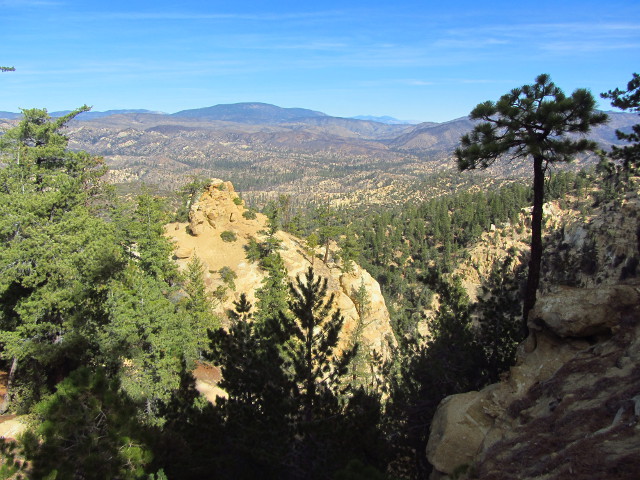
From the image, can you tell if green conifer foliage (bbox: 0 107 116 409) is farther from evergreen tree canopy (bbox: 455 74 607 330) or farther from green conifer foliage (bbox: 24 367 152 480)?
evergreen tree canopy (bbox: 455 74 607 330)

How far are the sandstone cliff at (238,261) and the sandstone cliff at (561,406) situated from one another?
29.5 m

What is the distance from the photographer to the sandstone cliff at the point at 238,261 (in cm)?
4459

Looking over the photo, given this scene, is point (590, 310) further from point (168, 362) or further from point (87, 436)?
point (168, 362)

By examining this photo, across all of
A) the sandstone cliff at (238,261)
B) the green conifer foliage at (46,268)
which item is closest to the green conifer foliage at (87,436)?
the green conifer foliage at (46,268)

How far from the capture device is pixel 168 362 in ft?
59.1

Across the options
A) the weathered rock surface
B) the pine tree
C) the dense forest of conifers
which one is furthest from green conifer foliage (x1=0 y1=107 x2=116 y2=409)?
the weathered rock surface

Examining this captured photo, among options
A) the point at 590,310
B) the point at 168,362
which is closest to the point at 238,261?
the point at 168,362

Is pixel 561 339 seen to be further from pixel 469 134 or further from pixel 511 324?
pixel 469 134

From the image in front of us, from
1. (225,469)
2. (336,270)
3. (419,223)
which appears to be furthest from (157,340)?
(419,223)

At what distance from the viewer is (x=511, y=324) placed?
571 inches

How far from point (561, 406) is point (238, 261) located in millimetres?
42303

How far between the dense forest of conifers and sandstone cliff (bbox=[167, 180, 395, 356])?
15827mm

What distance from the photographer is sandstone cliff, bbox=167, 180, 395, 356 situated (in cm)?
4459

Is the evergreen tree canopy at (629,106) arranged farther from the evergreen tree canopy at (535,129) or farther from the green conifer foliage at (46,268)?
the green conifer foliage at (46,268)
